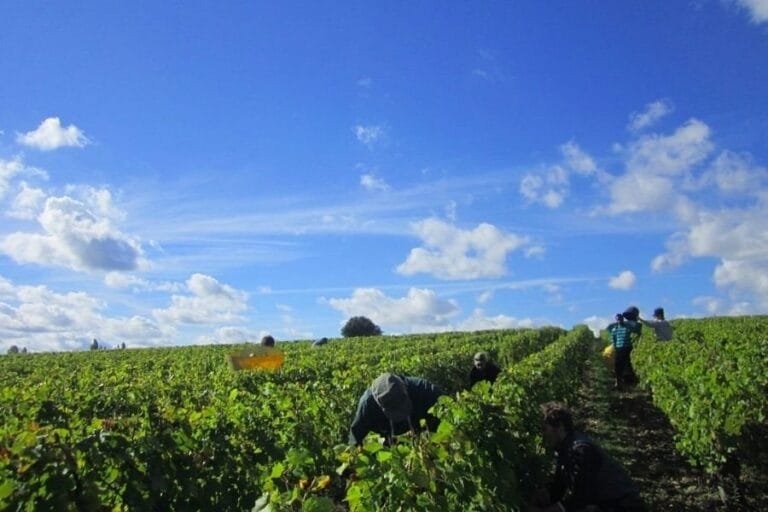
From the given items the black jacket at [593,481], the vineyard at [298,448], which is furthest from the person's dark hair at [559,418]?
the vineyard at [298,448]

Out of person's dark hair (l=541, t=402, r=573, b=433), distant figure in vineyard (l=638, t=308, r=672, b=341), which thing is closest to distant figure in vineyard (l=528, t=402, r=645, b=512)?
person's dark hair (l=541, t=402, r=573, b=433)

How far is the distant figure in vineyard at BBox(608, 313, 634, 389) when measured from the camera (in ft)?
52.5

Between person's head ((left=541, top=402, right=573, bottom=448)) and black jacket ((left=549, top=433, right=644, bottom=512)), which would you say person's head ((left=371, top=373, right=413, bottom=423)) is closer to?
person's head ((left=541, top=402, right=573, bottom=448))

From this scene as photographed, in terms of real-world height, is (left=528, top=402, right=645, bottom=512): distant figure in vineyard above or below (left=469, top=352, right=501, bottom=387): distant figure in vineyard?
below

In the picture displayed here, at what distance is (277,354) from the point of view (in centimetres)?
1324

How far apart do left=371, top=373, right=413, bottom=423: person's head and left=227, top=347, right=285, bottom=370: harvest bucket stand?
741 cm

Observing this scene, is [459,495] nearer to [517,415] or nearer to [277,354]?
[517,415]

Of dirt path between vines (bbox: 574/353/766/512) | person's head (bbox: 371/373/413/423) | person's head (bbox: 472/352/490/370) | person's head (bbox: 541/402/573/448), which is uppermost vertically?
person's head (bbox: 472/352/490/370)

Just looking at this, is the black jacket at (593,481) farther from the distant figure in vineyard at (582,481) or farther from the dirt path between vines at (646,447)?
Result: the dirt path between vines at (646,447)

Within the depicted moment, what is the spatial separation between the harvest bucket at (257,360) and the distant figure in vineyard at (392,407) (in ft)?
23.3

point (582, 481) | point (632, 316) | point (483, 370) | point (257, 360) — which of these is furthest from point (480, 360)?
point (632, 316)

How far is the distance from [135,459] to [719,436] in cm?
610

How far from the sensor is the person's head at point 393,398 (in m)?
5.14

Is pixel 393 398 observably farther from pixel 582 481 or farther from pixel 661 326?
pixel 661 326
